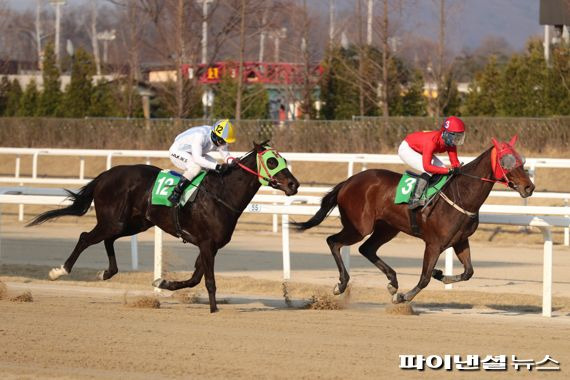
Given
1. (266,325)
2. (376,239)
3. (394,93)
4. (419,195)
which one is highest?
(394,93)

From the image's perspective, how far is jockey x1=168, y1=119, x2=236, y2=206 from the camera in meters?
8.59

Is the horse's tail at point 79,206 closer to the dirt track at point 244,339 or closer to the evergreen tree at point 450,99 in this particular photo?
the dirt track at point 244,339

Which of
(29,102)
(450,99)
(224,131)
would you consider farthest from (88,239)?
(29,102)

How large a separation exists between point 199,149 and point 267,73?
2696 cm

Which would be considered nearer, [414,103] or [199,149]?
[199,149]

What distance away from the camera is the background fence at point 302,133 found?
2099 centimetres

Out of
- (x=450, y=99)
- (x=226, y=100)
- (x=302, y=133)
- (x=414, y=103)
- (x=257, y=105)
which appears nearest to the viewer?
(x=302, y=133)

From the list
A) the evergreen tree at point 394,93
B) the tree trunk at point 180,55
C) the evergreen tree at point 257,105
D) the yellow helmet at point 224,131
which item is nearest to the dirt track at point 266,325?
the yellow helmet at point 224,131

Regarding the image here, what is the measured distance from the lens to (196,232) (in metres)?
8.66

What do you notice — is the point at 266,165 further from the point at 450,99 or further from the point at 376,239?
the point at 450,99

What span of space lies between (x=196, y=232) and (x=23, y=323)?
1.60m

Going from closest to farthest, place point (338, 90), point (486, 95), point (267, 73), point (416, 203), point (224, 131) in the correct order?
point (416, 203) < point (224, 131) < point (486, 95) < point (338, 90) < point (267, 73)

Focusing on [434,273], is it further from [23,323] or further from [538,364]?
[23,323]

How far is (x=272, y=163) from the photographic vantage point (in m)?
8.34
